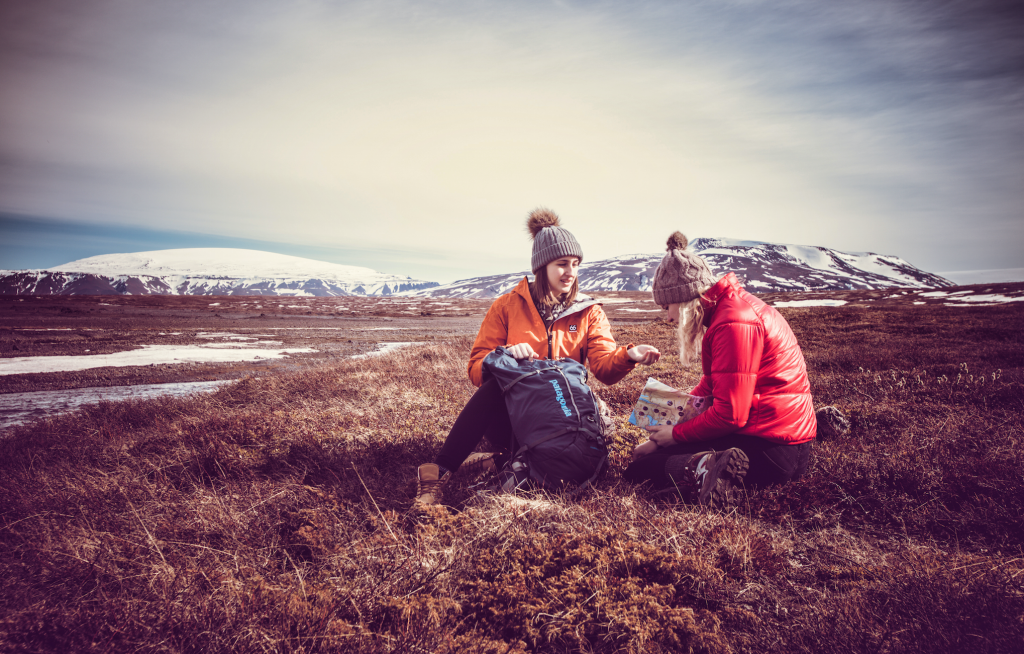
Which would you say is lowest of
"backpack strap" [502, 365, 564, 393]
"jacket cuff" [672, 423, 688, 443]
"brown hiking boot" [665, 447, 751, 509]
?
"brown hiking boot" [665, 447, 751, 509]

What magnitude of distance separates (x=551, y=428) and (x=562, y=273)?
Result: 63.3 inches

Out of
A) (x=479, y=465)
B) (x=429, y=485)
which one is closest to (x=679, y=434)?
(x=479, y=465)

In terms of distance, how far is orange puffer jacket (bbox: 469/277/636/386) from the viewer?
4520 mm

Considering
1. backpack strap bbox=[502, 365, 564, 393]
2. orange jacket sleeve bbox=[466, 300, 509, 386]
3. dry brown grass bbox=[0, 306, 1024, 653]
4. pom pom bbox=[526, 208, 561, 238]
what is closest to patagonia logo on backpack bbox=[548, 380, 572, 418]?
backpack strap bbox=[502, 365, 564, 393]

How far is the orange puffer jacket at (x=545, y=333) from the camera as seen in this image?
452 cm

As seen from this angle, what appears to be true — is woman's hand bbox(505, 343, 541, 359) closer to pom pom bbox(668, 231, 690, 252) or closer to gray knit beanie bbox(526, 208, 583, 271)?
gray knit beanie bbox(526, 208, 583, 271)

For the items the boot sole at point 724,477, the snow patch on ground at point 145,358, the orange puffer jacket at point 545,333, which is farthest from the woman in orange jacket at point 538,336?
the snow patch on ground at point 145,358

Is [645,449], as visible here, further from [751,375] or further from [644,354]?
[751,375]

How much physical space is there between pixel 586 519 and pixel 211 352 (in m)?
20.4

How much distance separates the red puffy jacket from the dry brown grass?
62cm

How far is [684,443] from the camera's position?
3.73 metres

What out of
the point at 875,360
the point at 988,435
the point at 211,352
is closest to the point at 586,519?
the point at 988,435

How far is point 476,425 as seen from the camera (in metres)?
4.09

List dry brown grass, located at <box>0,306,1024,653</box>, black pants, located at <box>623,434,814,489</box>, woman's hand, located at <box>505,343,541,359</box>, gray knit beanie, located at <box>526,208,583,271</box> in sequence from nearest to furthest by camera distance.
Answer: dry brown grass, located at <box>0,306,1024,653</box> → black pants, located at <box>623,434,814,489</box> → woman's hand, located at <box>505,343,541,359</box> → gray knit beanie, located at <box>526,208,583,271</box>
